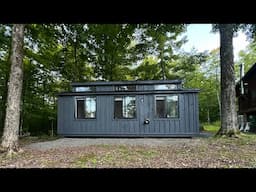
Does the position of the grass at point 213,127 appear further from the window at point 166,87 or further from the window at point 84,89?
the window at point 84,89

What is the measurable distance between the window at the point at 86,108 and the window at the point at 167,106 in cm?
290

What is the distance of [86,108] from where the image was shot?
11680mm

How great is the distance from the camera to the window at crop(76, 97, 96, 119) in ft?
38.1

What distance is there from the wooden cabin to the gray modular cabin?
6.18 meters

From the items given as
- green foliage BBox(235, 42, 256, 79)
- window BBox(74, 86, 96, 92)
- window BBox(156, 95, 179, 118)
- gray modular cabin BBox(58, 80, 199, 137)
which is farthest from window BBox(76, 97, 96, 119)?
green foliage BBox(235, 42, 256, 79)

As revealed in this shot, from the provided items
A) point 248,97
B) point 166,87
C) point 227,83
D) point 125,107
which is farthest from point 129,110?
point 248,97

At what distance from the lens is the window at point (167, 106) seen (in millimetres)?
10977

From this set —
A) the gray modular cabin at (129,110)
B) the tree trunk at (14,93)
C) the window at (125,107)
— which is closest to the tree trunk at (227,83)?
the gray modular cabin at (129,110)

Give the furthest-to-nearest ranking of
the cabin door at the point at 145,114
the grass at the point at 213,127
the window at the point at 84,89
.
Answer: the grass at the point at 213,127, the window at the point at 84,89, the cabin door at the point at 145,114

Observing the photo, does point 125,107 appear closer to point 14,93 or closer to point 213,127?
point 14,93

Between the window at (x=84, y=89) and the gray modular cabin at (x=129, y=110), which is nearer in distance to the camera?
the gray modular cabin at (x=129, y=110)
